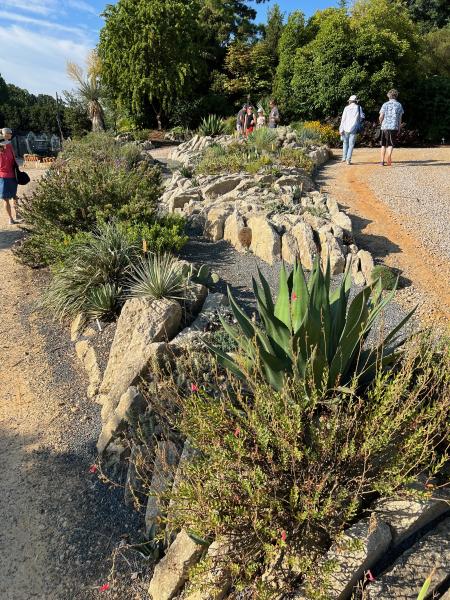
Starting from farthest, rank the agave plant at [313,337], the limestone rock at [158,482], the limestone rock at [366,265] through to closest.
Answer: the limestone rock at [366,265] < the limestone rock at [158,482] < the agave plant at [313,337]

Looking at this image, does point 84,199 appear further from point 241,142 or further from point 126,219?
point 241,142

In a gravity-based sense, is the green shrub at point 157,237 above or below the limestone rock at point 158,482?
above

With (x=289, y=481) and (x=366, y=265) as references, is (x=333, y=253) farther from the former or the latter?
(x=289, y=481)

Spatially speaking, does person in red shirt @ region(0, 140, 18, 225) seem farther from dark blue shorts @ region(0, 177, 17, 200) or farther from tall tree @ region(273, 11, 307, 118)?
tall tree @ region(273, 11, 307, 118)

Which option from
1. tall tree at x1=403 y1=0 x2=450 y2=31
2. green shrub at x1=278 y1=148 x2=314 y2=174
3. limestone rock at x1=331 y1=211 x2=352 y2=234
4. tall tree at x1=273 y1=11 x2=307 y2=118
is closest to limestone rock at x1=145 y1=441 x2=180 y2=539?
limestone rock at x1=331 y1=211 x2=352 y2=234

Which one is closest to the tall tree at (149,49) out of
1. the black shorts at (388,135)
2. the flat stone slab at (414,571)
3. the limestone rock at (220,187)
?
the black shorts at (388,135)

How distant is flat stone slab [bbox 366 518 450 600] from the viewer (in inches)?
88.3

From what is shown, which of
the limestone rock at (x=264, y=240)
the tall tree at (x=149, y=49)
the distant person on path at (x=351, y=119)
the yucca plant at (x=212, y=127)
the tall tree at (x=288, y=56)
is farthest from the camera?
the tall tree at (x=149, y=49)

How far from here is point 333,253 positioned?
6.07m

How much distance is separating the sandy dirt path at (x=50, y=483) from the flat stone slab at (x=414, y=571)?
1569 mm

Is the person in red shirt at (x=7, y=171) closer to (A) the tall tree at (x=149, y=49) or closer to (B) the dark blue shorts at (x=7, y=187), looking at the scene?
(B) the dark blue shorts at (x=7, y=187)

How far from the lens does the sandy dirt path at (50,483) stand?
9.96 ft

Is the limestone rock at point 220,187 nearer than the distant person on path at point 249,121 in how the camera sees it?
Yes

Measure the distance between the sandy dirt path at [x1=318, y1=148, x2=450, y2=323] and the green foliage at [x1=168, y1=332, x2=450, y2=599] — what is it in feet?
10.5
